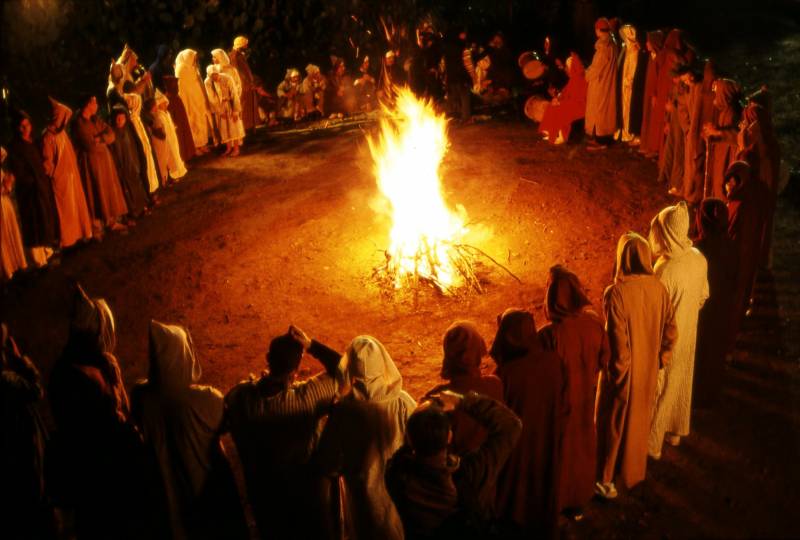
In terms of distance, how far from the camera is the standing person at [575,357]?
5227mm

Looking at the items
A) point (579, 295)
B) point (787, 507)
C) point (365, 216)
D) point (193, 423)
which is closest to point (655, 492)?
point (787, 507)

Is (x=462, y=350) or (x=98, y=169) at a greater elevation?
(x=98, y=169)

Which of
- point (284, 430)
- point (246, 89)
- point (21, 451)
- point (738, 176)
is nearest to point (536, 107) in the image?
point (246, 89)

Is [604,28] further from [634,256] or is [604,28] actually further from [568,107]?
[634,256]

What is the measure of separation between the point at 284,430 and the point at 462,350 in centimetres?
124

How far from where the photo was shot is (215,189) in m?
13.3

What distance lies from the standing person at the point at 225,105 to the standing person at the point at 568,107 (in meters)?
6.14

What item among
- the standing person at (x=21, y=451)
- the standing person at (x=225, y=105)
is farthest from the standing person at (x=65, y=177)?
the standing person at (x=21, y=451)

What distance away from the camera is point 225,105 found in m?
15.1

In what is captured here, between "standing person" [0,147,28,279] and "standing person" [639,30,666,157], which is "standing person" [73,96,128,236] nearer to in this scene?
"standing person" [0,147,28,279]

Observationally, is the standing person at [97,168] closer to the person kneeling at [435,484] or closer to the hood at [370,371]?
the hood at [370,371]

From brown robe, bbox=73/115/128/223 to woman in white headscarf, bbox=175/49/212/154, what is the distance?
4019 mm

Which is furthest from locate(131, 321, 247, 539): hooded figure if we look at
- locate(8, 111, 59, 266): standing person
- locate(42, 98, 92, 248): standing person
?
locate(42, 98, 92, 248): standing person

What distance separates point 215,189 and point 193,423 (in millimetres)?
9058
